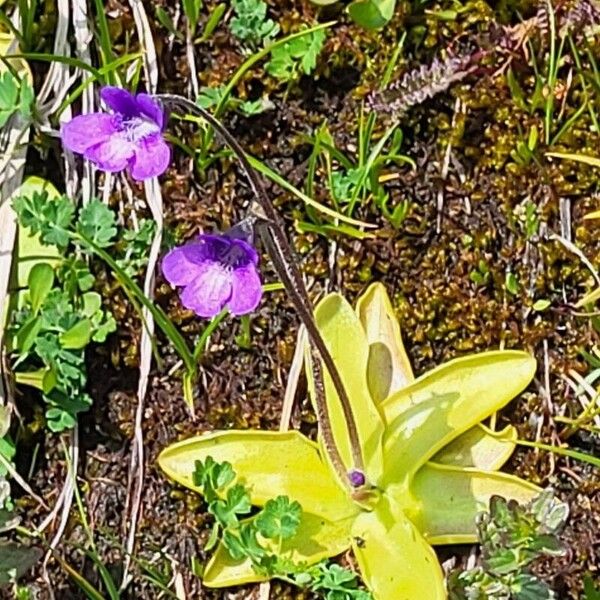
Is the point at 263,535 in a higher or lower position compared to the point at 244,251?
lower

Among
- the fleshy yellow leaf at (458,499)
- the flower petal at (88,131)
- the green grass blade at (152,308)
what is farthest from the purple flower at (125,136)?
the fleshy yellow leaf at (458,499)

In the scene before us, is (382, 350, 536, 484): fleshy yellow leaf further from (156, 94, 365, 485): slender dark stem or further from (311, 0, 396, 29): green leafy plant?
(311, 0, 396, 29): green leafy plant

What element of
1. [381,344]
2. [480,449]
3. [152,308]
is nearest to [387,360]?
[381,344]

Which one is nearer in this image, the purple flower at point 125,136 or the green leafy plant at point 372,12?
the purple flower at point 125,136

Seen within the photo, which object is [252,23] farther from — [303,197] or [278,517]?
[278,517]

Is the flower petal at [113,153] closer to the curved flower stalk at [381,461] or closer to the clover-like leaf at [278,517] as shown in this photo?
the curved flower stalk at [381,461]

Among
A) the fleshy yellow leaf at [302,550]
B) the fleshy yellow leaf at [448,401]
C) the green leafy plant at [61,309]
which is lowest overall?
the fleshy yellow leaf at [302,550]

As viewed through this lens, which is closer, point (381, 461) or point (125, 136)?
point (125, 136)

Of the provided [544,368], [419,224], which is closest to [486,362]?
[544,368]
